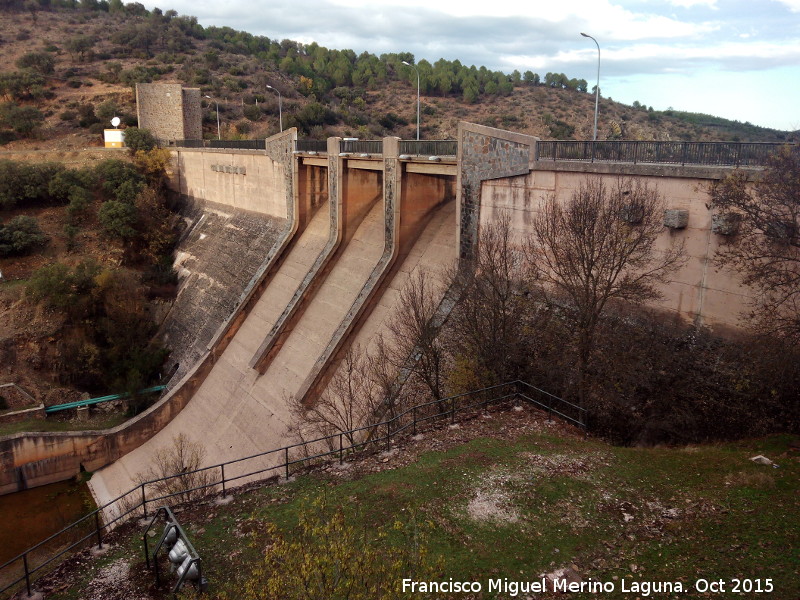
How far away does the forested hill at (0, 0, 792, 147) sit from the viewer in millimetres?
55281

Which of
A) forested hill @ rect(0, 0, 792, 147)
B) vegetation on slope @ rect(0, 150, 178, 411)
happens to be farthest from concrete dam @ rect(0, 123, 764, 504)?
forested hill @ rect(0, 0, 792, 147)

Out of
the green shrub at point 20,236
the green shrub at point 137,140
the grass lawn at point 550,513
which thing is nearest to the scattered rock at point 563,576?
the grass lawn at point 550,513

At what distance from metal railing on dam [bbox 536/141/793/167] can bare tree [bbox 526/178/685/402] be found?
737 millimetres

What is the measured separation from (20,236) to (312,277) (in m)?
20.0

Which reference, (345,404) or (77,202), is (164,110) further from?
(345,404)

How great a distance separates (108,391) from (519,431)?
2224cm

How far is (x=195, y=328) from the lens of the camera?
31375 mm

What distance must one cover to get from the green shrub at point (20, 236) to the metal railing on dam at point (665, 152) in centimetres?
3070

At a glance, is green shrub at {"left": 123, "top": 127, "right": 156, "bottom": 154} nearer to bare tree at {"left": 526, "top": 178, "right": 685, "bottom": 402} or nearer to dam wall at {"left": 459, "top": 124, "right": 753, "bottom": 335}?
dam wall at {"left": 459, "top": 124, "right": 753, "bottom": 335}

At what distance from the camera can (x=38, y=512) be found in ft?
70.4

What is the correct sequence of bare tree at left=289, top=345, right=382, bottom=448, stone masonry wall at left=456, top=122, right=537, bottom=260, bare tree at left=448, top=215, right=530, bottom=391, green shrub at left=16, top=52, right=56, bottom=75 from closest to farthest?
bare tree at left=448, top=215, right=530, bottom=391, stone masonry wall at left=456, top=122, right=537, bottom=260, bare tree at left=289, top=345, right=382, bottom=448, green shrub at left=16, top=52, right=56, bottom=75

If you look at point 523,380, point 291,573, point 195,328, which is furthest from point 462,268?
point 195,328

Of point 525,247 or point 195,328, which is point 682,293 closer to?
point 525,247

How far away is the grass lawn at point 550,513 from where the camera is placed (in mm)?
8914
